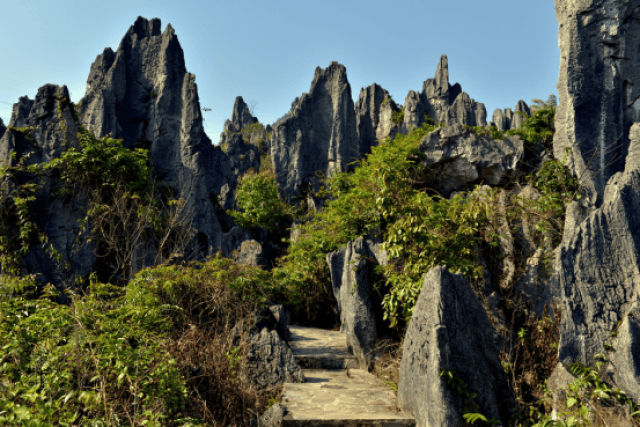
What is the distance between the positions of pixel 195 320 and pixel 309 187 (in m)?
19.8

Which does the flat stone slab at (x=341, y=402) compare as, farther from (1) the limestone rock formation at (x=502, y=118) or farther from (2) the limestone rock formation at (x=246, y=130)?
(1) the limestone rock formation at (x=502, y=118)

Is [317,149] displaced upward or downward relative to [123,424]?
upward

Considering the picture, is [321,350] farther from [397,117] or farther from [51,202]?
[397,117]

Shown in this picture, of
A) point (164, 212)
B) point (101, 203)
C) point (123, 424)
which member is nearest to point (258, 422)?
point (123, 424)

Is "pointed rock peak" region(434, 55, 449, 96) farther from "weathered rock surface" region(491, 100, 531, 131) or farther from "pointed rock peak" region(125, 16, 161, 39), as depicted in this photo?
"pointed rock peak" region(125, 16, 161, 39)

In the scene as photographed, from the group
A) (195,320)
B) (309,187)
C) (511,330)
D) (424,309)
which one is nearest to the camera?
(424,309)

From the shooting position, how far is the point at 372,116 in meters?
35.8

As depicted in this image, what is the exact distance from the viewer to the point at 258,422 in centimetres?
511

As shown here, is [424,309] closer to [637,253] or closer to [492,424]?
[492,424]

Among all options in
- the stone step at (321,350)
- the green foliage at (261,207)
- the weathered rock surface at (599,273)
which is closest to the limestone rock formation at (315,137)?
the green foliage at (261,207)

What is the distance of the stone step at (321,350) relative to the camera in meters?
8.12

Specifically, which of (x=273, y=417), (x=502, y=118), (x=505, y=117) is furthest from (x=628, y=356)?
(x=505, y=117)

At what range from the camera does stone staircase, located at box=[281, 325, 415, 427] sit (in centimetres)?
518

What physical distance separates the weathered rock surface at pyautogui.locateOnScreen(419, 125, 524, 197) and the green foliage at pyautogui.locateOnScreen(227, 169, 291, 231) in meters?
13.8
